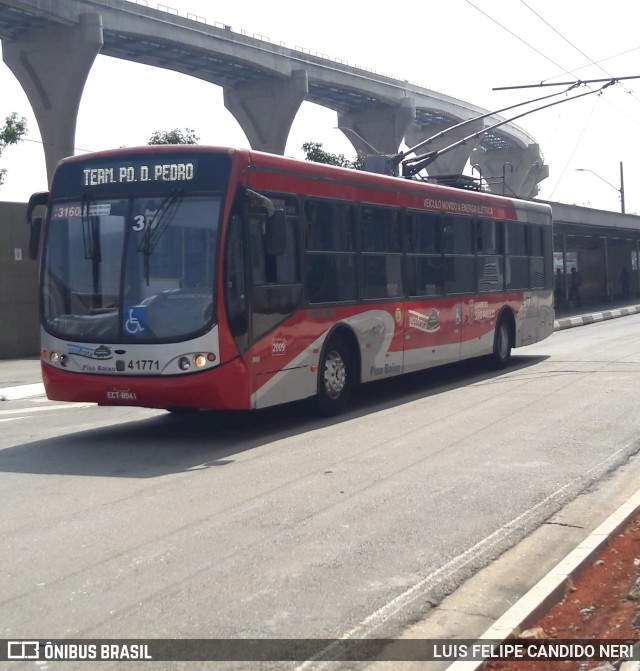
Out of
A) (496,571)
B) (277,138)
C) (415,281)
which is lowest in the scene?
(496,571)

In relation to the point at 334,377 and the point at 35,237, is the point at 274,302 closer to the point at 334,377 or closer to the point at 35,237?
the point at 334,377

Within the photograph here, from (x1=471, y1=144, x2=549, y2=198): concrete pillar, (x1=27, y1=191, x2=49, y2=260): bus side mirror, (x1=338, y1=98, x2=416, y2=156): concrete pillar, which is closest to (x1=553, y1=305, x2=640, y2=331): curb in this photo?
(x1=27, y1=191, x2=49, y2=260): bus side mirror

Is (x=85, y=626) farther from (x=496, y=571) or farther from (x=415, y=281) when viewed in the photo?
(x=415, y=281)

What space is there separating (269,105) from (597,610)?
54165 millimetres

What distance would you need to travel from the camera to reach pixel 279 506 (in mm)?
7949

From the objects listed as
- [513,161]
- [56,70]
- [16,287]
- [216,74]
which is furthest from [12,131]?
[513,161]

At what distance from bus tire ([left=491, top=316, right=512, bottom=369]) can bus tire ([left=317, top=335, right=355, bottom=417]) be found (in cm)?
571

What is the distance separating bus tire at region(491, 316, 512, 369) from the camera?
60.3ft

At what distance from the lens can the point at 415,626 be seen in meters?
5.38

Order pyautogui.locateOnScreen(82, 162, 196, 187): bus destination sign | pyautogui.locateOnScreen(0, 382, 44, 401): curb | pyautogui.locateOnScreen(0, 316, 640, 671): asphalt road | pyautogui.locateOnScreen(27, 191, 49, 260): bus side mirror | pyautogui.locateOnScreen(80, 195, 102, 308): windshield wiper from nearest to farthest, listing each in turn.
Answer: pyautogui.locateOnScreen(0, 316, 640, 671): asphalt road, pyautogui.locateOnScreen(82, 162, 196, 187): bus destination sign, pyautogui.locateOnScreen(80, 195, 102, 308): windshield wiper, pyautogui.locateOnScreen(27, 191, 49, 260): bus side mirror, pyautogui.locateOnScreen(0, 382, 44, 401): curb

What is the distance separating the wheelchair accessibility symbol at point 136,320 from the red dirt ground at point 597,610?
18.7 feet

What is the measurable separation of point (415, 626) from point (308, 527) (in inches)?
79.0

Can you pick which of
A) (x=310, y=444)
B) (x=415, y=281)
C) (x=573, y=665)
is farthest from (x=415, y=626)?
(x=415, y=281)

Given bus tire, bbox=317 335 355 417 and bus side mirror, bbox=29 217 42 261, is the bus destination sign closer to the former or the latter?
bus side mirror, bbox=29 217 42 261
